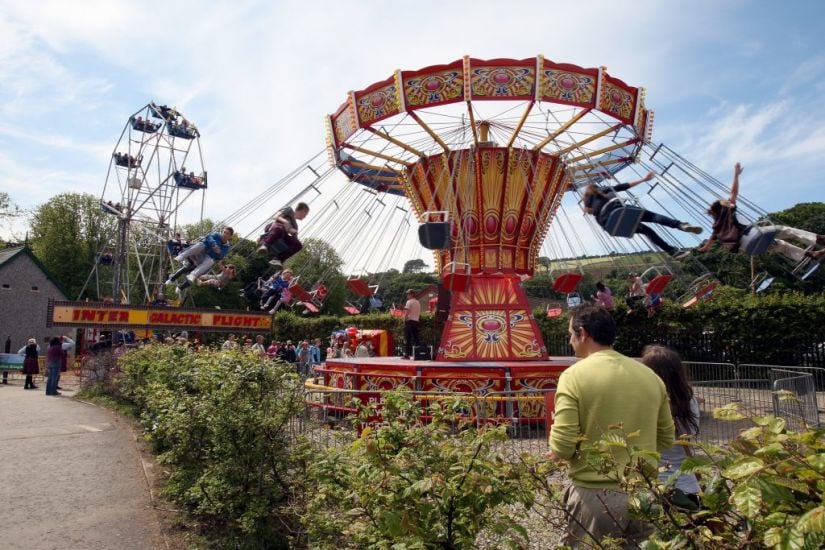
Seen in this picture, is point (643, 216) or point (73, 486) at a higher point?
point (643, 216)

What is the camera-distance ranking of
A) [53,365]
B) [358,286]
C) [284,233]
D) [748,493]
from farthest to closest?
[53,365] → [358,286] → [284,233] → [748,493]

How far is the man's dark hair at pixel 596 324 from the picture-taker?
8.65 feet

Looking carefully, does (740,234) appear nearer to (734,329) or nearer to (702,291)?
(702,291)

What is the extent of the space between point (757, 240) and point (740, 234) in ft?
0.77

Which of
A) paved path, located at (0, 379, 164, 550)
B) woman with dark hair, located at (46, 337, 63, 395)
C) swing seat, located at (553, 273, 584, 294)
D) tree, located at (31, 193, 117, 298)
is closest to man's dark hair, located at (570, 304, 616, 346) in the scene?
paved path, located at (0, 379, 164, 550)

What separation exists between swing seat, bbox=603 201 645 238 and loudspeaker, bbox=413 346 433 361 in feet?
14.7

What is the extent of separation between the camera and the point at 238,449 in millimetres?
4887

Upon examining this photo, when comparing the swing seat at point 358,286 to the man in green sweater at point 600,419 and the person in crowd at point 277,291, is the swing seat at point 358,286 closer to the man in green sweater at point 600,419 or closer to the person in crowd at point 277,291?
the person in crowd at point 277,291

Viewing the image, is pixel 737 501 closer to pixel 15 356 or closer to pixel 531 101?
pixel 531 101

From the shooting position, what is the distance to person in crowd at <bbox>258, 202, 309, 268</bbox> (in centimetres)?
899

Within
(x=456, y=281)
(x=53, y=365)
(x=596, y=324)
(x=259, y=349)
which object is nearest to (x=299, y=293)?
(x=456, y=281)

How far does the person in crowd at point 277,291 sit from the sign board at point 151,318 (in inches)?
201

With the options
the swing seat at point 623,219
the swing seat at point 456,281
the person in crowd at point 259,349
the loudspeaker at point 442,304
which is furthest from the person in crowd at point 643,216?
the person in crowd at point 259,349

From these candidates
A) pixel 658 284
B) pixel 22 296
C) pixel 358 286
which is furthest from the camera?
pixel 22 296
